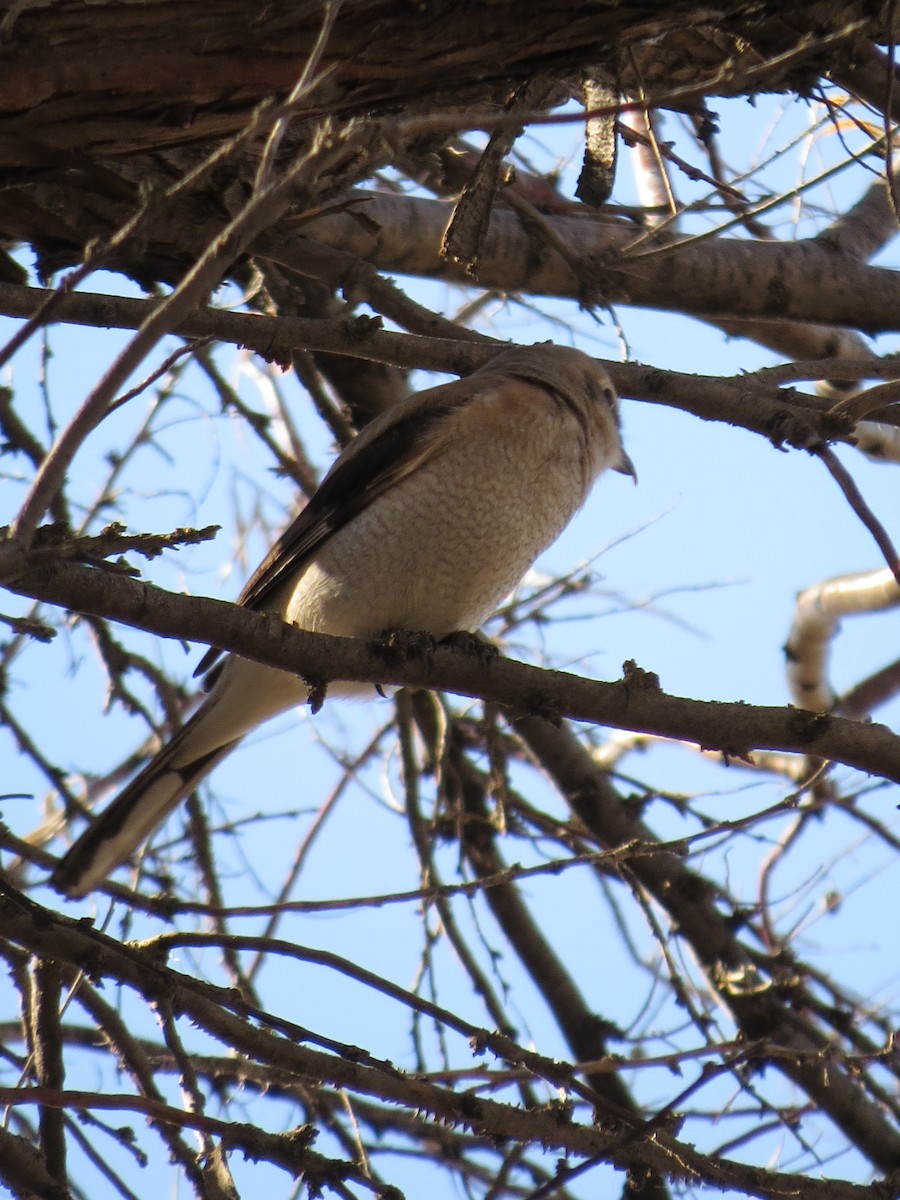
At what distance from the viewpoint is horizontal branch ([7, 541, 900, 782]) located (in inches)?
98.7

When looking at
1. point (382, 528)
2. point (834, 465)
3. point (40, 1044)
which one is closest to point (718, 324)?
point (382, 528)

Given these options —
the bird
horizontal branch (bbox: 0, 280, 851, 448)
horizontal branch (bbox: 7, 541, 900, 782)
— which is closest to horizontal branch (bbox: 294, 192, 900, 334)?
the bird

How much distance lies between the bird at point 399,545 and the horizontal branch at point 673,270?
1.28ft

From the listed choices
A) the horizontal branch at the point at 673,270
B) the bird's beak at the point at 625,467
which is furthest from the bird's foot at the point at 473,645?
the bird's beak at the point at 625,467

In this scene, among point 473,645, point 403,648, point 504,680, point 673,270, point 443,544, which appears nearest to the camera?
point 504,680

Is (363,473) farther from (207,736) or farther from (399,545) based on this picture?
(207,736)

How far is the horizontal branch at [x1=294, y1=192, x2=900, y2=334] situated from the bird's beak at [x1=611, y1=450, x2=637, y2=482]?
90cm

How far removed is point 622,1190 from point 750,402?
247 centimetres

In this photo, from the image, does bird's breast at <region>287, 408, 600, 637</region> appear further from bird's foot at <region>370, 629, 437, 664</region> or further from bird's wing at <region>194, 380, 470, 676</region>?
bird's foot at <region>370, 629, 437, 664</region>

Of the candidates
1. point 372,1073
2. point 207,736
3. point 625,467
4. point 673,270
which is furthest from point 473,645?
point 625,467

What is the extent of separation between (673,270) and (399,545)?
135 centimetres

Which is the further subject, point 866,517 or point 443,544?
point 443,544

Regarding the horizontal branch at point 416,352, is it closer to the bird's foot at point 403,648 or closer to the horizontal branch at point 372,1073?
the bird's foot at point 403,648

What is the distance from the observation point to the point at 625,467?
17.1 feet
